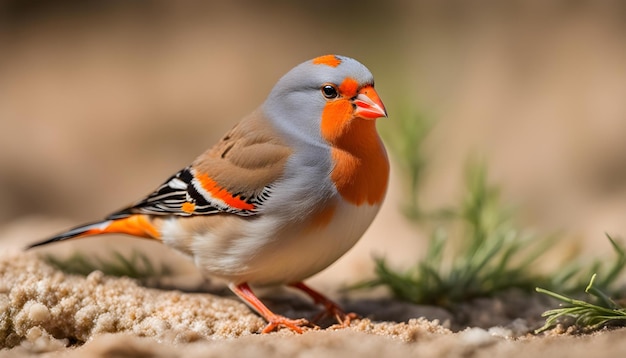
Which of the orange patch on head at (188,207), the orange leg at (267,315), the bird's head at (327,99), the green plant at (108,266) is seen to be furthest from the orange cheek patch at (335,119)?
the green plant at (108,266)

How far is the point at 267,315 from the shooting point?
3.79 m

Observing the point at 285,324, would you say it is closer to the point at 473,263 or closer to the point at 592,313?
the point at 473,263

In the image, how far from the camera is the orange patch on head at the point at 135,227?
4.15 m

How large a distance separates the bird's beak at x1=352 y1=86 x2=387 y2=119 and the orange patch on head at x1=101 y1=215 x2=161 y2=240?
1238mm

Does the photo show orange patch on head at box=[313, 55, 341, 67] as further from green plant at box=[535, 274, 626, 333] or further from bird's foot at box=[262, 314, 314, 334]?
green plant at box=[535, 274, 626, 333]

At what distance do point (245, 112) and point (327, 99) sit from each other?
521 centimetres

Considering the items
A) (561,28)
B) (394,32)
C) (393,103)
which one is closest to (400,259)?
(393,103)

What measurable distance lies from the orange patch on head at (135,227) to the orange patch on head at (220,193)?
39cm

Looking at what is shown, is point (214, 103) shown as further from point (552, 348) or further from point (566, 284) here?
point (552, 348)

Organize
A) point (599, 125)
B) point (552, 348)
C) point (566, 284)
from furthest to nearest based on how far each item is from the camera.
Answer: point (599, 125)
point (566, 284)
point (552, 348)

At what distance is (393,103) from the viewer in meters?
5.91

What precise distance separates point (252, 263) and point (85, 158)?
5340 mm

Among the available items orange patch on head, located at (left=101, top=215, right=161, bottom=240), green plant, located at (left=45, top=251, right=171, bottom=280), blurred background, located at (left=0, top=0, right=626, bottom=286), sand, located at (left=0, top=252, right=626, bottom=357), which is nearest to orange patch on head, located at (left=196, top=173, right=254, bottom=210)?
orange patch on head, located at (left=101, top=215, right=161, bottom=240)

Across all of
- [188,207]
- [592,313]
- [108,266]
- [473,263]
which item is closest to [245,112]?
[108,266]
